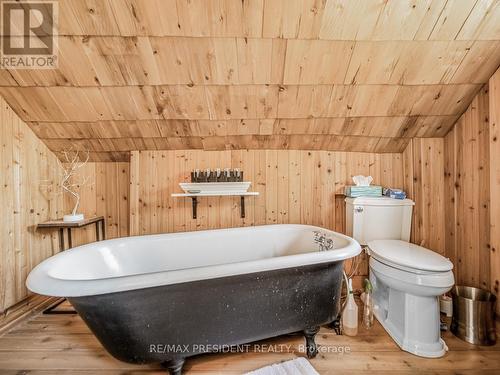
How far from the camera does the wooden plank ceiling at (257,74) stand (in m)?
1.37

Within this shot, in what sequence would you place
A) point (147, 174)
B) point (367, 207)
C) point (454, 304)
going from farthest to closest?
point (147, 174) < point (367, 207) < point (454, 304)

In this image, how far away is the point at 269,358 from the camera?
1376 millimetres

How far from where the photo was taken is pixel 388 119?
200 cm

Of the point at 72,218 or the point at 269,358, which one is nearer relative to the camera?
the point at 269,358

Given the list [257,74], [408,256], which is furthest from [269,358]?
[257,74]

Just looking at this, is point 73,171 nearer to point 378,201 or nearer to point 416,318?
point 378,201

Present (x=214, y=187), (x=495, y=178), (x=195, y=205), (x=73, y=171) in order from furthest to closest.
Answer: (x=73, y=171) < (x=195, y=205) < (x=214, y=187) < (x=495, y=178)

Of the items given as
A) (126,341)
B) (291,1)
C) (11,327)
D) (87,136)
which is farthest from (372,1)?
(11,327)

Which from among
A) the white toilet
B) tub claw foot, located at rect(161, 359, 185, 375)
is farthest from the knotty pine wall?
tub claw foot, located at rect(161, 359, 185, 375)

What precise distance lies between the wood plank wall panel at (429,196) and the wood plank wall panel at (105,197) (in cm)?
266

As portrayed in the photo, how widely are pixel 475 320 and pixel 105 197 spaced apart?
3.01 metres

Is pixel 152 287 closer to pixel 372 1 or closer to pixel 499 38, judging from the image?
pixel 372 1

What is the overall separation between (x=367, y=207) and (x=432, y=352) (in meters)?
0.98

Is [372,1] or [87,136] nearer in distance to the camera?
[372,1]
